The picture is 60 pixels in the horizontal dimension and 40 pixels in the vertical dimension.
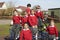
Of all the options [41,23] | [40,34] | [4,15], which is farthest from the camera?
[4,15]

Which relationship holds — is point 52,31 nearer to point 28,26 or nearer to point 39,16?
point 28,26

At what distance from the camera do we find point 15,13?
1270cm

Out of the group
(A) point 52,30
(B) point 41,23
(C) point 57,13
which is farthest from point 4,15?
(A) point 52,30

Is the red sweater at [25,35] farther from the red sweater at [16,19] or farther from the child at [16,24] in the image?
the red sweater at [16,19]

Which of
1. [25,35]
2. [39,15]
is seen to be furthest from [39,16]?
[25,35]

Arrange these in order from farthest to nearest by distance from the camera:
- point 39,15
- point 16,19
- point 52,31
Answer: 1. point 39,15
2. point 16,19
3. point 52,31

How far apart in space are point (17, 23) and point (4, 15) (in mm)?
42966

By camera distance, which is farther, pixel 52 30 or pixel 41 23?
pixel 41 23

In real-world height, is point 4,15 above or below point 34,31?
below

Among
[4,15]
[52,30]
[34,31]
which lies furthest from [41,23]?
[4,15]

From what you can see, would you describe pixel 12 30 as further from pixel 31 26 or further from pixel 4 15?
pixel 4 15

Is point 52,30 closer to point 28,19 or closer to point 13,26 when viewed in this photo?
point 28,19

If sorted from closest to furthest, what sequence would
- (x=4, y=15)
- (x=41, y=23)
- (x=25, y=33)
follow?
(x=25, y=33) → (x=41, y=23) → (x=4, y=15)

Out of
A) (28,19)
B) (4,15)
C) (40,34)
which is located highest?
(28,19)
